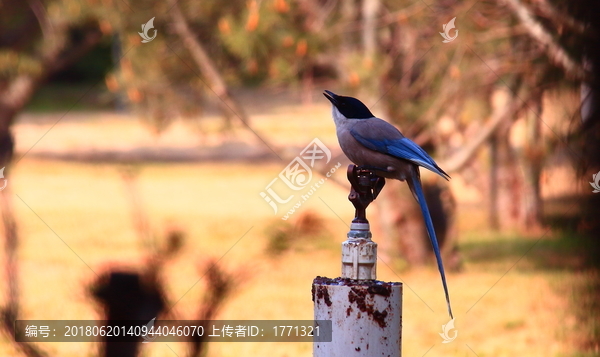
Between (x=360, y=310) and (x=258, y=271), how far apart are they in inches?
16.4

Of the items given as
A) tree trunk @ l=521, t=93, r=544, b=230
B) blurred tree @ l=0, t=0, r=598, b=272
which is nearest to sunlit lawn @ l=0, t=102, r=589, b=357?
tree trunk @ l=521, t=93, r=544, b=230

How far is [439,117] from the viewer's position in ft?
24.4

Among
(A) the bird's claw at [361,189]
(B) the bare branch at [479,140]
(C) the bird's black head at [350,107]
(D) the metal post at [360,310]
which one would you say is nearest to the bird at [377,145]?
(C) the bird's black head at [350,107]

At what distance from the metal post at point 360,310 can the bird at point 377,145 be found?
783mm

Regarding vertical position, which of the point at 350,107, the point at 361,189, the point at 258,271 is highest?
the point at 350,107

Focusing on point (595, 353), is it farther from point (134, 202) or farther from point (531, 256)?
point (531, 256)

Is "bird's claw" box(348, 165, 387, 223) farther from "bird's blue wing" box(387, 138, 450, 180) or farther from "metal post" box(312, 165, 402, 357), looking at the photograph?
"bird's blue wing" box(387, 138, 450, 180)

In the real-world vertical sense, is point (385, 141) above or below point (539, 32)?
below

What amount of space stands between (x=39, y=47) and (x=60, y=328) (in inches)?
209

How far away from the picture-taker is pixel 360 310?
77.3 inches

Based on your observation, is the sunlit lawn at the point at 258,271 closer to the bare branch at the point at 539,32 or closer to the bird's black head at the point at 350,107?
the bird's black head at the point at 350,107

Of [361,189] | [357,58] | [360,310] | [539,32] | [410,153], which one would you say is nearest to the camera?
[360,310]

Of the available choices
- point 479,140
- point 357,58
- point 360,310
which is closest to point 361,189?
point 360,310

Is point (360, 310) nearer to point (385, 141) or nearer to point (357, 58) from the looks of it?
point (385, 141)
